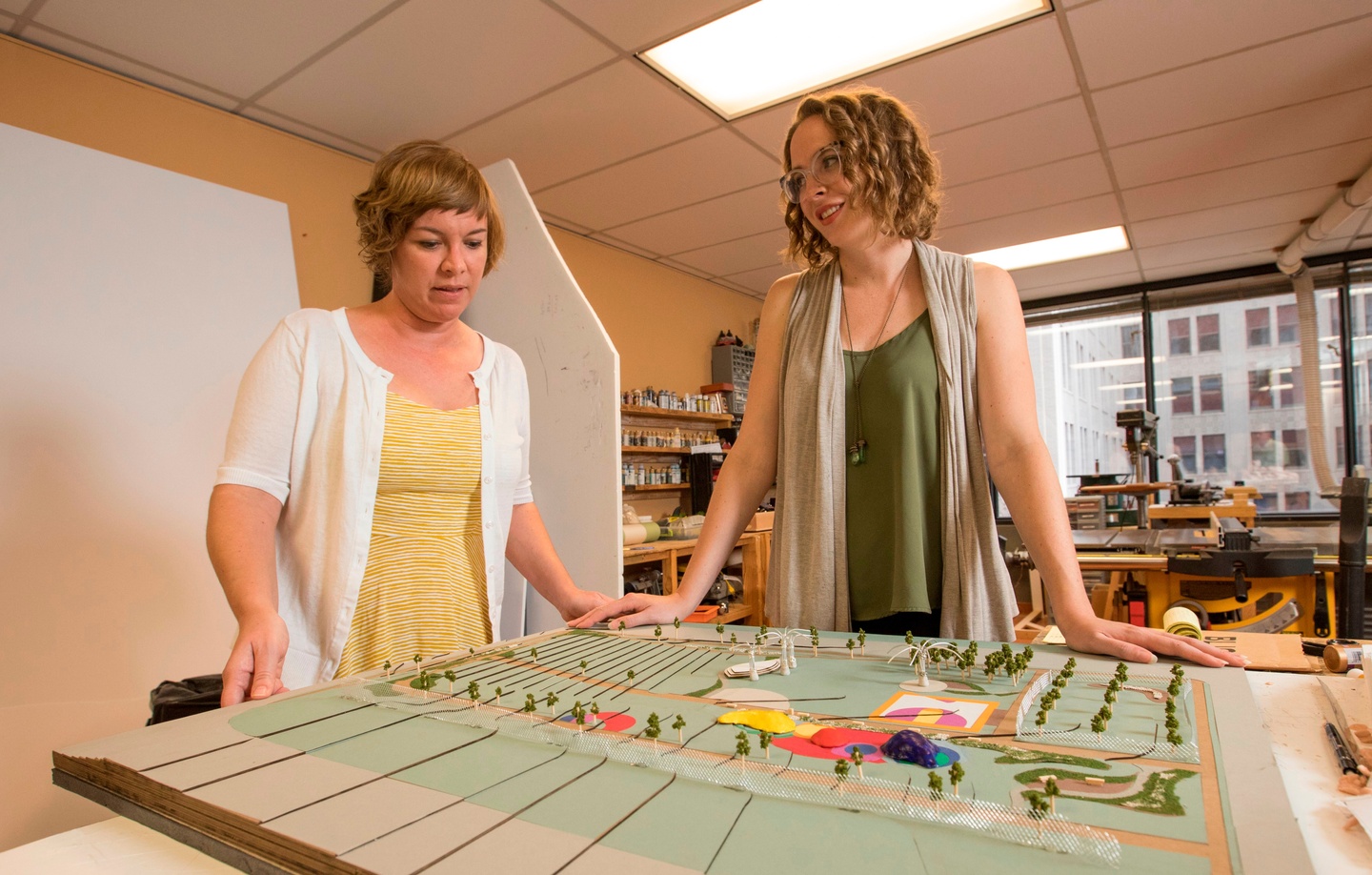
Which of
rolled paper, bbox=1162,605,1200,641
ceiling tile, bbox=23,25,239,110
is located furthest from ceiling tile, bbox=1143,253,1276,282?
ceiling tile, bbox=23,25,239,110

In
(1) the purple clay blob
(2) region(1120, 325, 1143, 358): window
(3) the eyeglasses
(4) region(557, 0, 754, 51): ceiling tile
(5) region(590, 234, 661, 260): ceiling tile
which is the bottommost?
(1) the purple clay blob

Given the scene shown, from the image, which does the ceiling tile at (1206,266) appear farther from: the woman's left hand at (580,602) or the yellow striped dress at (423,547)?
the yellow striped dress at (423,547)

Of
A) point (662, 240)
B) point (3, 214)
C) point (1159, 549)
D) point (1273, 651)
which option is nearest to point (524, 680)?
point (1273, 651)

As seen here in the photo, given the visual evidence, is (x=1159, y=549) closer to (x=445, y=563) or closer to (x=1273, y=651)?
(x=1273, y=651)

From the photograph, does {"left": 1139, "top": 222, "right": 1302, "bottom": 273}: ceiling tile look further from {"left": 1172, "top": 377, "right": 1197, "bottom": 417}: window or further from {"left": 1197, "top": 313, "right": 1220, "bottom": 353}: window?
{"left": 1172, "top": 377, "right": 1197, "bottom": 417}: window

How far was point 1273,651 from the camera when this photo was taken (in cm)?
100

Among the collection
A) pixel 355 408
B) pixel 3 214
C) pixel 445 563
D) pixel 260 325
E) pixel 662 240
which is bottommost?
pixel 445 563

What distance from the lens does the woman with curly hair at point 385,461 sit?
1051 millimetres

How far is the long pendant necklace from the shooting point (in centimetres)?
114

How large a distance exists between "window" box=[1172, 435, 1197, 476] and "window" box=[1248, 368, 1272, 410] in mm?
445

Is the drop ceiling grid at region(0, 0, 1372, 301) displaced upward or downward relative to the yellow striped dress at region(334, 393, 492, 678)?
upward

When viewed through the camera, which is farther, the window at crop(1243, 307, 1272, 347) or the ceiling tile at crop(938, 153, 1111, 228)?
the window at crop(1243, 307, 1272, 347)

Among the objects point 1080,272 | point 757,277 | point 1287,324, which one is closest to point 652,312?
point 757,277

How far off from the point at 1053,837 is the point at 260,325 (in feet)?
8.54
